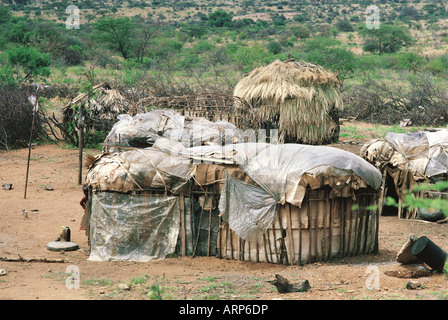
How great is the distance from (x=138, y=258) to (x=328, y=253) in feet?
7.59

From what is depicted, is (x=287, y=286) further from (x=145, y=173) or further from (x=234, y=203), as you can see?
(x=145, y=173)

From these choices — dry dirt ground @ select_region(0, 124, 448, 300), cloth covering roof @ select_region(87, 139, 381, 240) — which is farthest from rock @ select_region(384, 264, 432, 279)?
cloth covering roof @ select_region(87, 139, 381, 240)

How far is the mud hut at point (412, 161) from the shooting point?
8945 millimetres

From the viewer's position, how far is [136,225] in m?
6.87

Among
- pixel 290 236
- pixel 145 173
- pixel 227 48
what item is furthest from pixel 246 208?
pixel 227 48

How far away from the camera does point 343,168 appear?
255 inches

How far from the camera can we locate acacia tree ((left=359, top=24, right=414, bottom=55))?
118 ft

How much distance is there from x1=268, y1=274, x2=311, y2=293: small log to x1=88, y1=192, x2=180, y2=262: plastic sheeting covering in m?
1.91

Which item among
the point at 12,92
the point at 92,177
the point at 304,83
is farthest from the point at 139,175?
the point at 12,92

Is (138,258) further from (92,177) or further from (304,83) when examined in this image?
(304,83)

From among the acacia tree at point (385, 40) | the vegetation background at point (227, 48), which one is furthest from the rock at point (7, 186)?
the acacia tree at point (385, 40)

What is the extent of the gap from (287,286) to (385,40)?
33727 millimetres

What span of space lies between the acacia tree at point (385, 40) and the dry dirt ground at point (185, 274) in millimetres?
29184

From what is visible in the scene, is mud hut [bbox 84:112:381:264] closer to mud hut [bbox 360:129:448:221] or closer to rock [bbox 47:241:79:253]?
rock [bbox 47:241:79:253]
